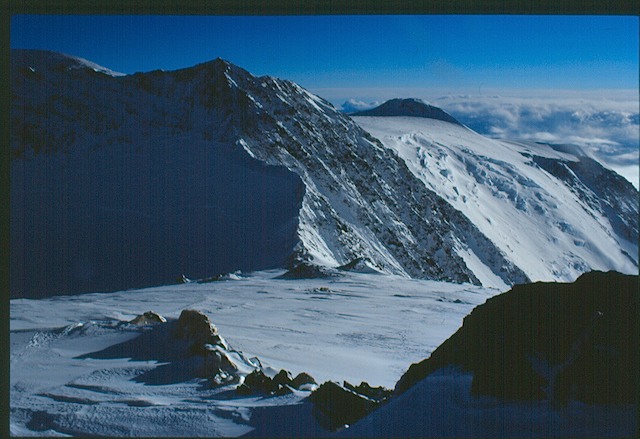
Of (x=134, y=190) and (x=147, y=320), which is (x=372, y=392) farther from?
(x=134, y=190)

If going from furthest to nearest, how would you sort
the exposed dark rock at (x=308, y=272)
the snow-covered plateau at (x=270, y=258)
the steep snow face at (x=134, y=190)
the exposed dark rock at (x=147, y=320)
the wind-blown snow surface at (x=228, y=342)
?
the steep snow face at (x=134, y=190) → the exposed dark rock at (x=308, y=272) → the exposed dark rock at (x=147, y=320) → the wind-blown snow surface at (x=228, y=342) → the snow-covered plateau at (x=270, y=258)

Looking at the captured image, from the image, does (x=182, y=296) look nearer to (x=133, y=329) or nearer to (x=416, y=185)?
(x=133, y=329)

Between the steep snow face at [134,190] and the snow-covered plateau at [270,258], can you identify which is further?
the steep snow face at [134,190]

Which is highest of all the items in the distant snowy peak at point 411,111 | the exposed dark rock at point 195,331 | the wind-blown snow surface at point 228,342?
the distant snowy peak at point 411,111

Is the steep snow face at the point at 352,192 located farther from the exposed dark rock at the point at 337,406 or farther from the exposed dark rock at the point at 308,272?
the exposed dark rock at the point at 337,406

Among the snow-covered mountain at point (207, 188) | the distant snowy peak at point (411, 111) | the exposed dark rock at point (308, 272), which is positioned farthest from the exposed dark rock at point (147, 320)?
the distant snowy peak at point (411, 111)

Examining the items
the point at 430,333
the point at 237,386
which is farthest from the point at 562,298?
the point at 430,333

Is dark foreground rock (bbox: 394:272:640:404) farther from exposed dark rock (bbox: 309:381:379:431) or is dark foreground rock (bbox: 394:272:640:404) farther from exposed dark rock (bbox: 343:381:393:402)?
exposed dark rock (bbox: 343:381:393:402)
